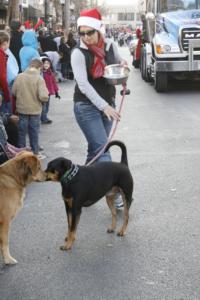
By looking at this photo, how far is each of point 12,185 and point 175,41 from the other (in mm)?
11393

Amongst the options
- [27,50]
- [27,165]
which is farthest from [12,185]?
[27,50]

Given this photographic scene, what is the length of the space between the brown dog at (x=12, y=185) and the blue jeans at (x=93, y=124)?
1.18m

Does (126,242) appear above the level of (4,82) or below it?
below

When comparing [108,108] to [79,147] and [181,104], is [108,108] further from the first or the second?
[181,104]

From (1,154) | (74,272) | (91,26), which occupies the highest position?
(91,26)

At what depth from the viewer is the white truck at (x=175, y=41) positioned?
14625mm

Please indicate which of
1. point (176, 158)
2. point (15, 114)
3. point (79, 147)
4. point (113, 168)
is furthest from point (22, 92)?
point (113, 168)

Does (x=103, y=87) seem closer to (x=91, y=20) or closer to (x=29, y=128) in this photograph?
(x=91, y=20)

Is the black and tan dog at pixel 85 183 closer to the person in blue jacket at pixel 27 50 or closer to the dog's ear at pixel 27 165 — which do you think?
the dog's ear at pixel 27 165

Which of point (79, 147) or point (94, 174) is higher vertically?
point (94, 174)

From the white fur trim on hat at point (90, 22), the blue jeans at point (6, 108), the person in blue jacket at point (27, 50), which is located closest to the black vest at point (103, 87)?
the white fur trim on hat at point (90, 22)

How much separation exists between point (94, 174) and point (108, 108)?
71 centimetres

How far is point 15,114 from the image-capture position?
7.77 metres

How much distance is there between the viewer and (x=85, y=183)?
472 centimetres
